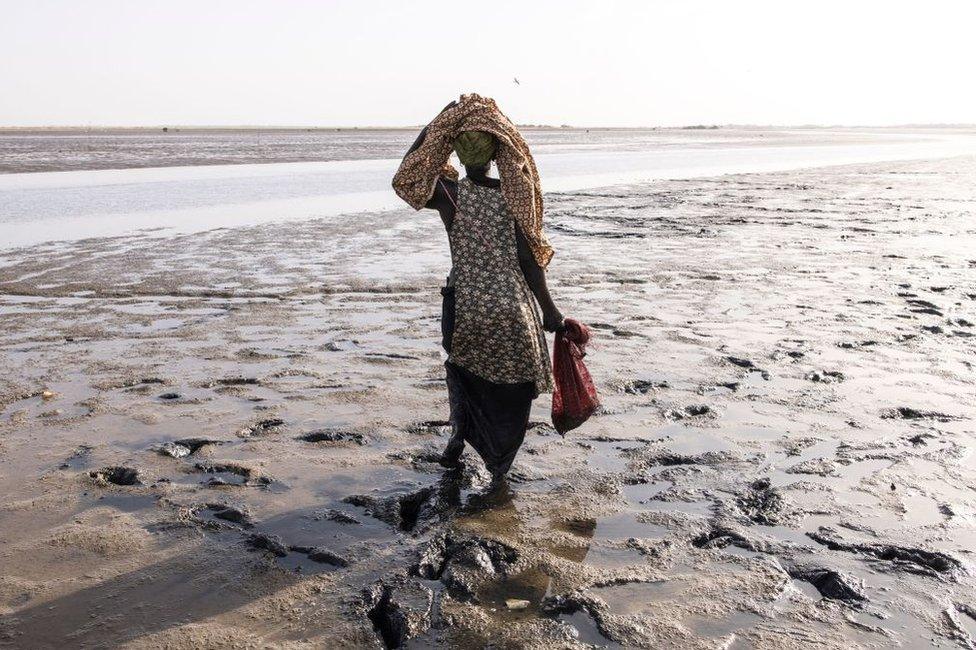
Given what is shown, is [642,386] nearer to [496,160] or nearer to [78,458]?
[496,160]

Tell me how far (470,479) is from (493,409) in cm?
42

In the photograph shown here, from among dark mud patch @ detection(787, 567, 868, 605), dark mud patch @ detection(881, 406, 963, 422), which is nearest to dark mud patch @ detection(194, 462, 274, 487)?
→ dark mud patch @ detection(787, 567, 868, 605)

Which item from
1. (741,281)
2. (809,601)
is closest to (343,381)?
(809,601)

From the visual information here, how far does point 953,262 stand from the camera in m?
10.9

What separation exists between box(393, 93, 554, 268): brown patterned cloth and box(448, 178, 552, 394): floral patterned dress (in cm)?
10

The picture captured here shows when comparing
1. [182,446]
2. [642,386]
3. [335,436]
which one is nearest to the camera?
[182,446]

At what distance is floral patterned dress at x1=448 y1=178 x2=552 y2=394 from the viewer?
13.7 feet

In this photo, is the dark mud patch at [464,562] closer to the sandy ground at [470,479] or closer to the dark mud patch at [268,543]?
the sandy ground at [470,479]

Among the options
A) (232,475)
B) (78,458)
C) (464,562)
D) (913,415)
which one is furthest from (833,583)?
(78,458)

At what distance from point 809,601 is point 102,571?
9.58ft

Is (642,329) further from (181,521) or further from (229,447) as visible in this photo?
(181,521)

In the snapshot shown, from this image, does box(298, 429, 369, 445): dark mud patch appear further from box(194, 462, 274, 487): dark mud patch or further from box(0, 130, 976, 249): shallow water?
box(0, 130, 976, 249): shallow water

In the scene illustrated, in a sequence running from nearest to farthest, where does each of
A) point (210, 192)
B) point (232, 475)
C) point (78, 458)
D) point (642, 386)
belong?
point (232, 475), point (78, 458), point (642, 386), point (210, 192)

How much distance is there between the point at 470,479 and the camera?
461cm
